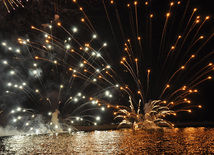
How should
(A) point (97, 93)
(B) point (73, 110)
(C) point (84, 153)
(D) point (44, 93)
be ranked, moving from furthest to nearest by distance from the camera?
(A) point (97, 93), (B) point (73, 110), (D) point (44, 93), (C) point (84, 153)

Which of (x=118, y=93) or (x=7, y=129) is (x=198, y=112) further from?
(x=7, y=129)

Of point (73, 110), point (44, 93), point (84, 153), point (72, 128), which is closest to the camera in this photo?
point (84, 153)

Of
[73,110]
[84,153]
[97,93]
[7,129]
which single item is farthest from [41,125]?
[84,153]

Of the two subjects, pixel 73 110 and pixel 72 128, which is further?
pixel 73 110

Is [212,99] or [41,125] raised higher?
[212,99]

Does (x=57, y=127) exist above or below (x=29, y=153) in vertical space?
above

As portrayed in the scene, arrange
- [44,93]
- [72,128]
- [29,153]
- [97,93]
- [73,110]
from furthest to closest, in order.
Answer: [97,93]
[73,110]
[72,128]
[44,93]
[29,153]

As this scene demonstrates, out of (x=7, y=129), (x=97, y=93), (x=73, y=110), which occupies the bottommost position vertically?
(x=7, y=129)

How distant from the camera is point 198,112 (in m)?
30.8

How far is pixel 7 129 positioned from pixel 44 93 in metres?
4.30

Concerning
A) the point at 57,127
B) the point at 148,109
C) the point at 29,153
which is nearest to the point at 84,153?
the point at 29,153

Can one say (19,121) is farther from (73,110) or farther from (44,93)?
(73,110)

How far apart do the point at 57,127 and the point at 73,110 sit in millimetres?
5596

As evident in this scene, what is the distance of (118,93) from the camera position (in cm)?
3080
